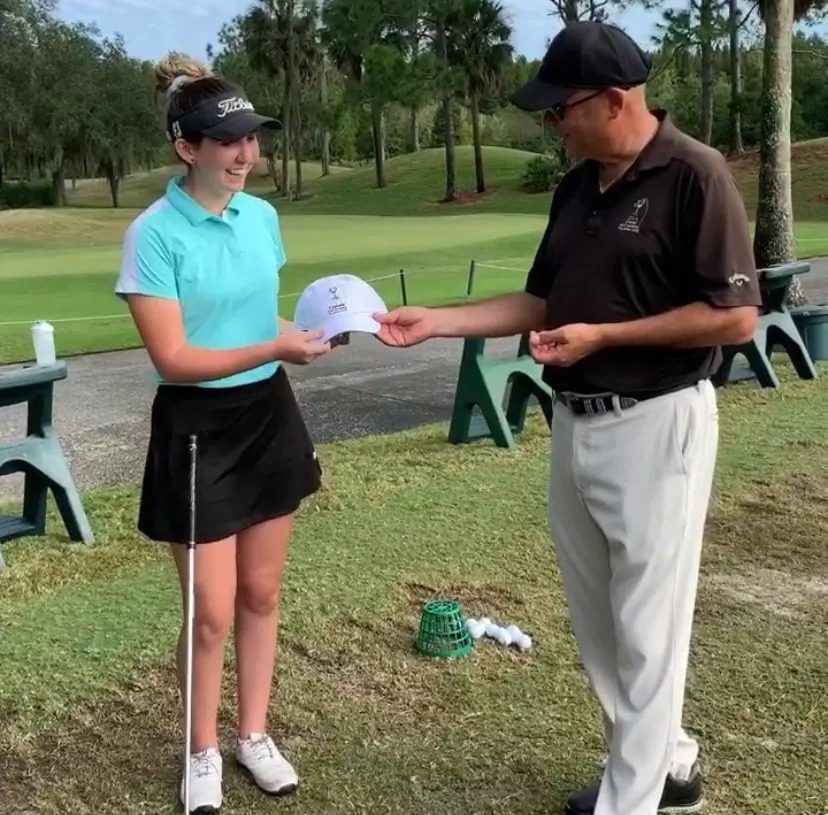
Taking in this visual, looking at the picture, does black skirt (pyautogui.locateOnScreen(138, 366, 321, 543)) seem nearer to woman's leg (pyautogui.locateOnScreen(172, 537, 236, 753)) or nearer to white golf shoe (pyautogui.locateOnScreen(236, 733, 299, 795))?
woman's leg (pyautogui.locateOnScreen(172, 537, 236, 753))

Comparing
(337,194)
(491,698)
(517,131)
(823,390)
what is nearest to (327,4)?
(337,194)

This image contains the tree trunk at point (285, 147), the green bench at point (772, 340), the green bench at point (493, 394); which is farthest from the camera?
the tree trunk at point (285, 147)

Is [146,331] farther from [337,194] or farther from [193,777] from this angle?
[337,194]

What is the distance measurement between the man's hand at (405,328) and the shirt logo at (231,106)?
63cm

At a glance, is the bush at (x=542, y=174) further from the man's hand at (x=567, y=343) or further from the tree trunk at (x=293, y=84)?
the man's hand at (x=567, y=343)

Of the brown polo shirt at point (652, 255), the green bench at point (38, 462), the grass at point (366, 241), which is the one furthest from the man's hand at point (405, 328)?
the grass at point (366, 241)

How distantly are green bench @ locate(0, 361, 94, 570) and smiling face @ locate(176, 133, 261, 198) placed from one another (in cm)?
253

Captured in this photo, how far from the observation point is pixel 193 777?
A: 285 cm

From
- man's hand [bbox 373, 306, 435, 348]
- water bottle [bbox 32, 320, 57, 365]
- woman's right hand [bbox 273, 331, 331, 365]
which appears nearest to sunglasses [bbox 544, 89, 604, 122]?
man's hand [bbox 373, 306, 435, 348]

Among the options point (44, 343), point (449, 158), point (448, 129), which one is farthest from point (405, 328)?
point (448, 129)

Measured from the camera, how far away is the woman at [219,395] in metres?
2.54

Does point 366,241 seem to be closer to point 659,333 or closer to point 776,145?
point 776,145

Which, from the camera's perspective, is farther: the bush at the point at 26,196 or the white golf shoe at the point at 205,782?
the bush at the point at 26,196

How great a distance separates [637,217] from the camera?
7.50ft
